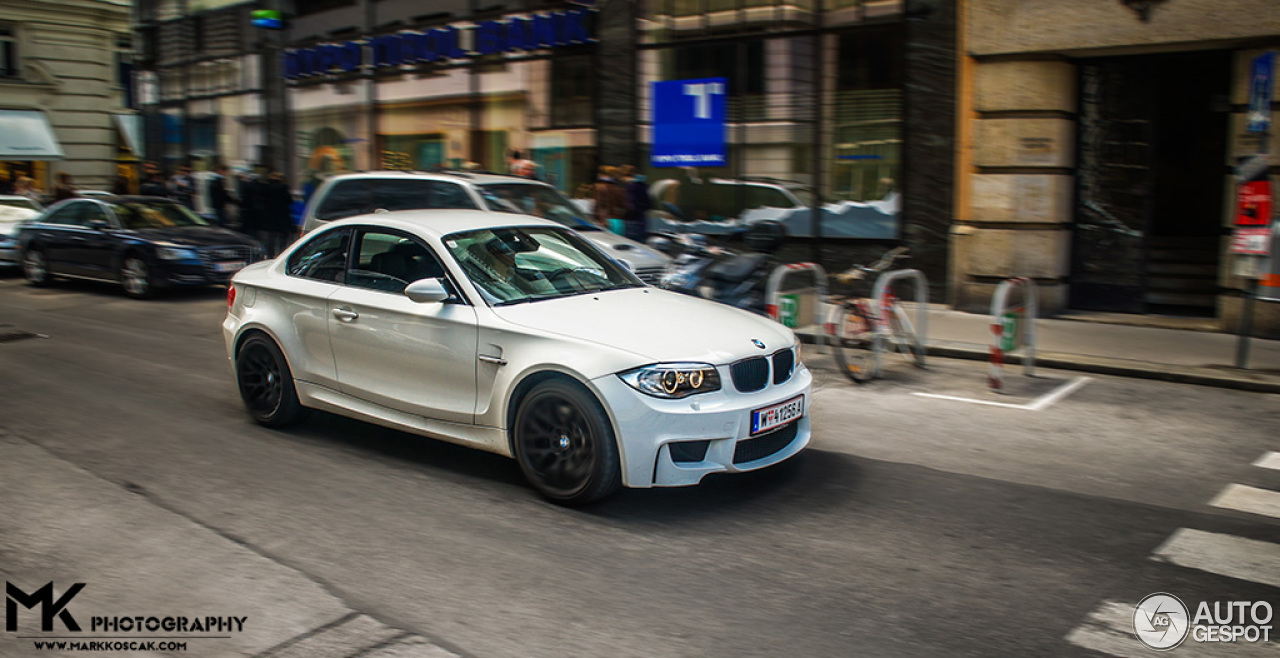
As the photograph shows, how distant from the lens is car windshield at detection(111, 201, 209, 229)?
15.7 metres

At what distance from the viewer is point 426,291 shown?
5777 mm

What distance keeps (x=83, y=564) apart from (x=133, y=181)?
29793mm

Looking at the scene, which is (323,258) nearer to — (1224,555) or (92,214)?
(1224,555)

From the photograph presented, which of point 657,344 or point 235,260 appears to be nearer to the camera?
point 657,344

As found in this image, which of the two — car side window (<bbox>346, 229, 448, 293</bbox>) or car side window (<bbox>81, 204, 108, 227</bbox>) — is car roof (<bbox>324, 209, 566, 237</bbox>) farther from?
car side window (<bbox>81, 204, 108, 227</bbox>)

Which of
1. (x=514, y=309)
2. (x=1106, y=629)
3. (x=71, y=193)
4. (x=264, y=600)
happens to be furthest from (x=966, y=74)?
(x=71, y=193)

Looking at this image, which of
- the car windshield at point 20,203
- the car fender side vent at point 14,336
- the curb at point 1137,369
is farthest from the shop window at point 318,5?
the curb at point 1137,369

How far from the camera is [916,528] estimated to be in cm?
527

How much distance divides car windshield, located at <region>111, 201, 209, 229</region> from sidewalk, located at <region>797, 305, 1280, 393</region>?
34.6 ft

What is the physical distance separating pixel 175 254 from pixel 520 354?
11.3 metres

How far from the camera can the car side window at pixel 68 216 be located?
53.6 ft

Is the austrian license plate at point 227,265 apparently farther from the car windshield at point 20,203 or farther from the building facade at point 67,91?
the building facade at point 67,91

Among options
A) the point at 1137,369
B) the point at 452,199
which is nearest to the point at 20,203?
the point at 452,199

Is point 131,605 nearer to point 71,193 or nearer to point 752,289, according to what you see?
point 752,289
